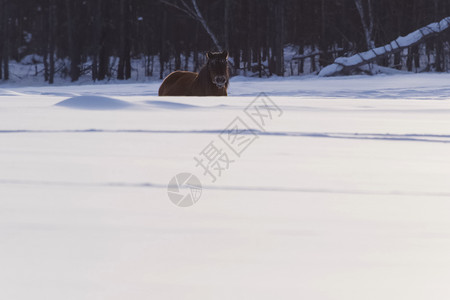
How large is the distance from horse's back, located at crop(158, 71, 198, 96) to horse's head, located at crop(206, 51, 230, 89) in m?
0.72

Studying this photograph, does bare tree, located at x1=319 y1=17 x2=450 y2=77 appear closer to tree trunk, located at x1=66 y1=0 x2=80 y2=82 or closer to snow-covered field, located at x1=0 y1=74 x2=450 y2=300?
tree trunk, located at x1=66 y1=0 x2=80 y2=82

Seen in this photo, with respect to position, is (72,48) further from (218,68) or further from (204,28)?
(218,68)

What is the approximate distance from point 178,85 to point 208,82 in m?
0.76

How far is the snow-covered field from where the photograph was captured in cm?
100

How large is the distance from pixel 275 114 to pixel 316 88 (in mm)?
5218

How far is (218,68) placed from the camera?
7.46 m

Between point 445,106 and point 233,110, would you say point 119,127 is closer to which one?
point 233,110

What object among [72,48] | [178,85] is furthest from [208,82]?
[72,48]

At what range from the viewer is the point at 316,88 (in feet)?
28.3

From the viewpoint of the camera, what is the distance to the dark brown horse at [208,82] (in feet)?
24.4

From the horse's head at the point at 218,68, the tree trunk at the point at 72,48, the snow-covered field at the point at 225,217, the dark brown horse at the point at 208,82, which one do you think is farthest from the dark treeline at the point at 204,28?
the snow-covered field at the point at 225,217

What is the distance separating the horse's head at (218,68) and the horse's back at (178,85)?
2.37 ft

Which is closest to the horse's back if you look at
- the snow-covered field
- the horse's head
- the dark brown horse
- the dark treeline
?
the dark brown horse

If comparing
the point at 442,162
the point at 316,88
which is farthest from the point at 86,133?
the point at 316,88
